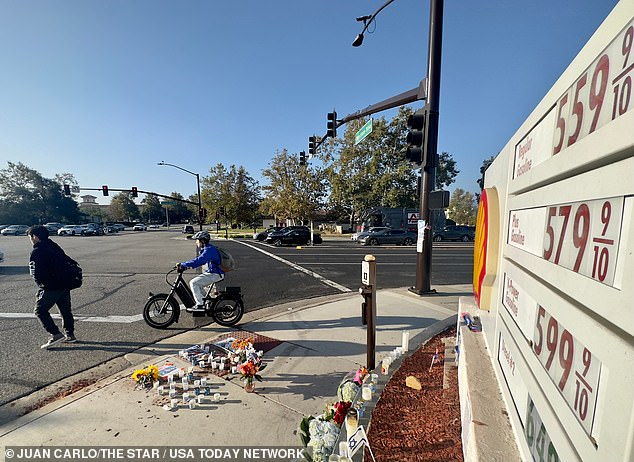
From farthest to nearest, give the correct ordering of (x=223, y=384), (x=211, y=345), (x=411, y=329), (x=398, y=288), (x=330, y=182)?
(x=330, y=182) < (x=398, y=288) < (x=411, y=329) < (x=211, y=345) < (x=223, y=384)

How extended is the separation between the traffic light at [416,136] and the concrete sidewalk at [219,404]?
3687mm

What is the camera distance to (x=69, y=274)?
4332mm

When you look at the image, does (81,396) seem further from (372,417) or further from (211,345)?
(372,417)

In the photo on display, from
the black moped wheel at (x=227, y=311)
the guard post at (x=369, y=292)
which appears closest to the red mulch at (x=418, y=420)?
the guard post at (x=369, y=292)

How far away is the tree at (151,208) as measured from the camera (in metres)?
96.6

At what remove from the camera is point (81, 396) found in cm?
303

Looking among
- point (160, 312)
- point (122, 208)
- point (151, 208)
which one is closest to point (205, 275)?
point (160, 312)

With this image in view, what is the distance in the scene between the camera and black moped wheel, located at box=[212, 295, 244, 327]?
511 centimetres

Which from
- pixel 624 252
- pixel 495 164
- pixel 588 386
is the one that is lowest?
pixel 588 386

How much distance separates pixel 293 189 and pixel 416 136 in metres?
29.5

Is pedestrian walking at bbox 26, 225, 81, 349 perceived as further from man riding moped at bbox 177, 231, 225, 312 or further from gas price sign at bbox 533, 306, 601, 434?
gas price sign at bbox 533, 306, 601, 434

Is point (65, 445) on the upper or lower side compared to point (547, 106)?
lower

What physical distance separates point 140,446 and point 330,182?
3409cm

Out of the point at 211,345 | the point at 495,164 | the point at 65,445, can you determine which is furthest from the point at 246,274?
the point at 495,164
